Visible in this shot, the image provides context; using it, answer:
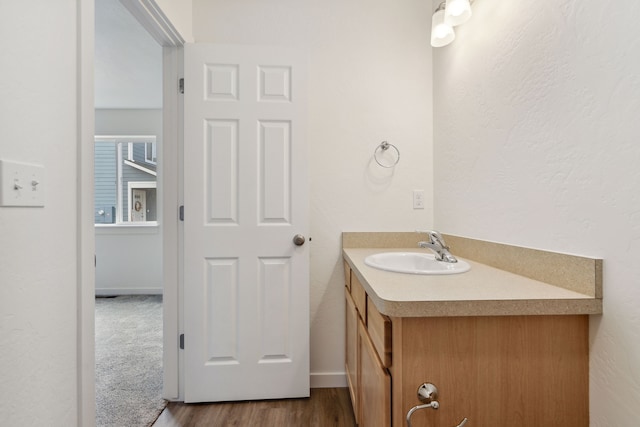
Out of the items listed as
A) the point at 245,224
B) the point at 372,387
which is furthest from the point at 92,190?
the point at 372,387

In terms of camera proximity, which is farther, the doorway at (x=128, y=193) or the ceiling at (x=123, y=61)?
the doorway at (x=128, y=193)

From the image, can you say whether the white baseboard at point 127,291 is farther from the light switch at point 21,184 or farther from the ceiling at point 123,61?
the light switch at point 21,184

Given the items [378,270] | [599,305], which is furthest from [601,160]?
[378,270]

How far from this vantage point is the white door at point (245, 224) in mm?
1640

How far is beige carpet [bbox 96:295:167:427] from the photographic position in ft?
5.19

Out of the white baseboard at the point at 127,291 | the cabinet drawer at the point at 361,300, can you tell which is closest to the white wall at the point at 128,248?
the white baseboard at the point at 127,291

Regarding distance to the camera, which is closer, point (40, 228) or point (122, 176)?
point (40, 228)

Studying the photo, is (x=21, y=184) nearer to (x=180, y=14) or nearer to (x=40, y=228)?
(x=40, y=228)

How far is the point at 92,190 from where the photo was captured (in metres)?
0.98

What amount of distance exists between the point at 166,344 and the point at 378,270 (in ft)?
4.21

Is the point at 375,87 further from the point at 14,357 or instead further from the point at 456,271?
the point at 14,357

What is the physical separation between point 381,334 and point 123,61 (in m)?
3.17

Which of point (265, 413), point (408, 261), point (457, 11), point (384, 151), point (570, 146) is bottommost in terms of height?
point (265, 413)

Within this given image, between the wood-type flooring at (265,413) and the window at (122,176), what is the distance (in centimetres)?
274
